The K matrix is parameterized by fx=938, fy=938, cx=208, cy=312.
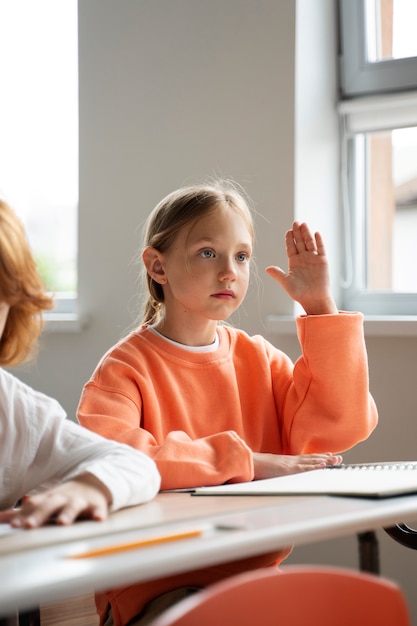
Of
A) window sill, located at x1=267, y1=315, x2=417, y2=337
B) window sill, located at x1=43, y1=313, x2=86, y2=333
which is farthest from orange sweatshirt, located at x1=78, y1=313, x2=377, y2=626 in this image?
window sill, located at x1=43, y1=313, x2=86, y2=333

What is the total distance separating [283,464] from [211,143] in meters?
1.24

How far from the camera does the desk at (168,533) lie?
0.82 metres

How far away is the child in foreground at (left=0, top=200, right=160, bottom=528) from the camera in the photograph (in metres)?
1.17

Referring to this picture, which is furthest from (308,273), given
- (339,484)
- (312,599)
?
(312,599)

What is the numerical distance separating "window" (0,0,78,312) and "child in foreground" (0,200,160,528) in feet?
6.18

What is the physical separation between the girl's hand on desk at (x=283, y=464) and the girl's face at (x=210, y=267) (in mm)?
292

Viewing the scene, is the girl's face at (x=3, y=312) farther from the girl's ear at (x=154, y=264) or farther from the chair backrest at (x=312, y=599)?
the girl's ear at (x=154, y=264)

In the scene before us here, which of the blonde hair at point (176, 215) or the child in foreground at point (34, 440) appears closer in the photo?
the child in foreground at point (34, 440)

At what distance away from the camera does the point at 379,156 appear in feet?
8.38

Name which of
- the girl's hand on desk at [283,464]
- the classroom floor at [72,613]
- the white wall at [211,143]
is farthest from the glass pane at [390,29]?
the classroom floor at [72,613]

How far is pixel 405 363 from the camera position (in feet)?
7.34

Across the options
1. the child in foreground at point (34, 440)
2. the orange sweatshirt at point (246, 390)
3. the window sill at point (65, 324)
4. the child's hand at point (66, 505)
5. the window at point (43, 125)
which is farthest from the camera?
the window at point (43, 125)

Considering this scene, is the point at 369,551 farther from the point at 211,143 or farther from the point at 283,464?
the point at 211,143

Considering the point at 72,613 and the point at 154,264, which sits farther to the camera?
the point at 72,613
